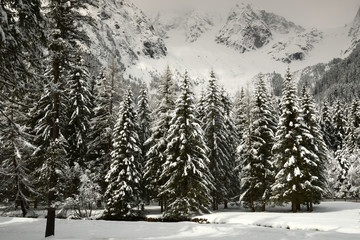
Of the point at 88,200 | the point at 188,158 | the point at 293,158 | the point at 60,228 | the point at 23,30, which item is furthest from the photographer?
the point at 293,158

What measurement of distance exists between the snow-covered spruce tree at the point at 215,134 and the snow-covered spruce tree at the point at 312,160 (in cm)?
905

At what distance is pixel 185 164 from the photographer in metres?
29.5

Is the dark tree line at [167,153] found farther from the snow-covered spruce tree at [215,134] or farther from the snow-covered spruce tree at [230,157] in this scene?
the snow-covered spruce tree at [230,157]

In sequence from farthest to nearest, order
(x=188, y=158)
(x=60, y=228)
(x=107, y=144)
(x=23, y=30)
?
(x=107, y=144) < (x=188, y=158) < (x=60, y=228) < (x=23, y=30)

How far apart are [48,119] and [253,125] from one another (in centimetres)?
2172

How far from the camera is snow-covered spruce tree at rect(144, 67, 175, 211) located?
33.6 meters

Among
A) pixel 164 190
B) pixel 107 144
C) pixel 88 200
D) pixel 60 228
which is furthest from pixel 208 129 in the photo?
→ pixel 60 228

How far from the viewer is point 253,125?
34938 mm

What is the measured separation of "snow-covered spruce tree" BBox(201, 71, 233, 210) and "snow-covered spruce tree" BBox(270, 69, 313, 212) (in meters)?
6.08

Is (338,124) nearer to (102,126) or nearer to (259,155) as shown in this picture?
(259,155)

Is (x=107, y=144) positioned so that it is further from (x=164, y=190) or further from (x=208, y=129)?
(x=208, y=129)

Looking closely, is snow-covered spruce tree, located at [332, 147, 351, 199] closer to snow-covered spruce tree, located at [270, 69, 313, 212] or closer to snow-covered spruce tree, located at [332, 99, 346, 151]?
snow-covered spruce tree, located at [332, 99, 346, 151]

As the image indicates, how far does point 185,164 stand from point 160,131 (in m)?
6.46

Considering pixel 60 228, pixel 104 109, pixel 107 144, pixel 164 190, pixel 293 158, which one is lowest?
pixel 60 228
